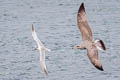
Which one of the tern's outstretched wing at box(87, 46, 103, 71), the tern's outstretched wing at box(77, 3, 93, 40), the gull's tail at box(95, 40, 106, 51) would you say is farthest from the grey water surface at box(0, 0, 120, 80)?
the gull's tail at box(95, 40, 106, 51)

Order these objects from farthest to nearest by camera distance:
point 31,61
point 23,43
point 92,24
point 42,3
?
point 42,3
point 92,24
point 23,43
point 31,61

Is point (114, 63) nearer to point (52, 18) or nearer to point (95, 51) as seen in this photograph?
point (95, 51)

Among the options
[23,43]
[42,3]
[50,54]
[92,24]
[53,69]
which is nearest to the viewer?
[53,69]

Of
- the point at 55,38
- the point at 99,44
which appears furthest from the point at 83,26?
the point at 55,38

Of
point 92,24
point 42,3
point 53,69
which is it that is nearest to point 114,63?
point 53,69

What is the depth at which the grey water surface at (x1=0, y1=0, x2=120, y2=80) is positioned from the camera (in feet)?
73.3

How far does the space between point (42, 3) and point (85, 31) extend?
25238mm

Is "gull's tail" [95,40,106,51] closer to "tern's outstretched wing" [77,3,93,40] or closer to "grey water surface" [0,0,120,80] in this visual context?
"tern's outstretched wing" [77,3,93,40]

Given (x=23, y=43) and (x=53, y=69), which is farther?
(x=23, y=43)

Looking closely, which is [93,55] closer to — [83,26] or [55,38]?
[83,26]

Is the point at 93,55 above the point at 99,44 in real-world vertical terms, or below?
below

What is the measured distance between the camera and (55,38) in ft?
94.1

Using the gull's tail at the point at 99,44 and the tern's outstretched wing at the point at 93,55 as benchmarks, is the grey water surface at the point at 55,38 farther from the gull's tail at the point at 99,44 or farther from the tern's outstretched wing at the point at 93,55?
the gull's tail at the point at 99,44

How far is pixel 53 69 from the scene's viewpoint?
74.4 ft
